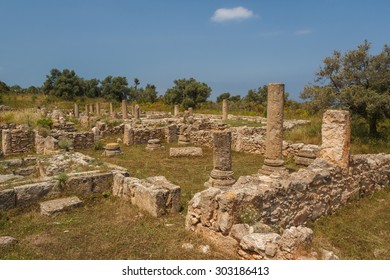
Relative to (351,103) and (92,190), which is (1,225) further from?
(351,103)

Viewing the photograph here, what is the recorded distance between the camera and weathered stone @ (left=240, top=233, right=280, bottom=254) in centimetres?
450

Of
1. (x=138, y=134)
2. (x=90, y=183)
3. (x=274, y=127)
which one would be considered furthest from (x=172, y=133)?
(x=90, y=183)

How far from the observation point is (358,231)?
21.2 ft

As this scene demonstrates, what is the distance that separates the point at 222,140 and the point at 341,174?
11.1 feet

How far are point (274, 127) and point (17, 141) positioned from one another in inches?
494

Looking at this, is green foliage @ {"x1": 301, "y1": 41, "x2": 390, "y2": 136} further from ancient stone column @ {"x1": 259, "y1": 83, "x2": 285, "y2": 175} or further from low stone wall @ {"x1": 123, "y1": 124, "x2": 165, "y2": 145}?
low stone wall @ {"x1": 123, "y1": 124, "x2": 165, "y2": 145}

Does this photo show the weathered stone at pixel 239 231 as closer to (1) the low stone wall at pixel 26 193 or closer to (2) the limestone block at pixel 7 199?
(1) the low stone wall at pixel 26 193

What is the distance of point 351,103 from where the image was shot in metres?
14.6

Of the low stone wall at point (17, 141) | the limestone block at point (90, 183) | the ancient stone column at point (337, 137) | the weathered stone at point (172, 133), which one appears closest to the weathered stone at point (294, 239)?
the ancient stone column at point (337, 137)

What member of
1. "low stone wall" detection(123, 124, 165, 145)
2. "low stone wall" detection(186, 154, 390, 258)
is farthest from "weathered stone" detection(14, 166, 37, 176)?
"low stone wall" detection(123, 124, 165, 145)

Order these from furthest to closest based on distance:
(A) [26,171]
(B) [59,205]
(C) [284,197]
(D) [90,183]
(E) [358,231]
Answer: (A) [26,171]
(D) [90,183]
(B) [59,205]
(E) [358,231]
(C) [284,197]

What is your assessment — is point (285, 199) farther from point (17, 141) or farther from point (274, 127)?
point (17, 141)

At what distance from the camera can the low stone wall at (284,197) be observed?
5477mm

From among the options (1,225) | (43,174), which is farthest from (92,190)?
(43,174)
